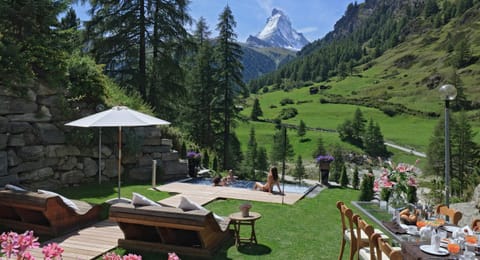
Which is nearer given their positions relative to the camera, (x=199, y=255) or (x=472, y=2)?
(x=199, y=255)

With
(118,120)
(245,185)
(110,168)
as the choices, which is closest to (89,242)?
(118,120)

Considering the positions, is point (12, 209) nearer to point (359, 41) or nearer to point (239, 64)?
point (239, 64)

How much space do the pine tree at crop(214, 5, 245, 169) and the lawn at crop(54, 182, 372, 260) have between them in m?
A: 12.9

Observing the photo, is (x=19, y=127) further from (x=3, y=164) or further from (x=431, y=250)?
(x=431, y=250)

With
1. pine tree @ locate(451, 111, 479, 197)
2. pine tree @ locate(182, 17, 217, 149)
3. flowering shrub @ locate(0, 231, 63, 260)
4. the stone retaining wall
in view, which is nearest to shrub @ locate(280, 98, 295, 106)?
pine tree @ locate(451, 111, 479, 197)

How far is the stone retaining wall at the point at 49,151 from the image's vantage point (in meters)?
9.02

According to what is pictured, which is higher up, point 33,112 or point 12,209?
point 33,112

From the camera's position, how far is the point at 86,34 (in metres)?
17.3

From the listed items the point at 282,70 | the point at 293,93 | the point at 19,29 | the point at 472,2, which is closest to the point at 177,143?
the point at 19,29

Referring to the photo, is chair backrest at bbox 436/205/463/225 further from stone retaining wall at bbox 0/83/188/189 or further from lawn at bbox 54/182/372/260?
stone retaining wall at bbox 0/83/188/189

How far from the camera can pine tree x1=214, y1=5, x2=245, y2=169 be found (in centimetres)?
2330

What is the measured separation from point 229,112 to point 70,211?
1755 centimetres

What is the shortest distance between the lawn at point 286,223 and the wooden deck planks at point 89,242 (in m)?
0.37

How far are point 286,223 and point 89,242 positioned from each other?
3.60 metres
